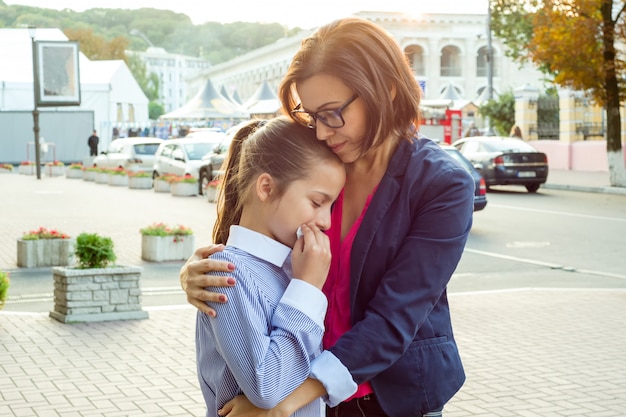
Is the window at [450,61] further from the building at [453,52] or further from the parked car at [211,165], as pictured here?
the parked car at [211,165]

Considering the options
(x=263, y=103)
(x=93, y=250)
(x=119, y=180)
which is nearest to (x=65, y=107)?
(x=263, y=103)

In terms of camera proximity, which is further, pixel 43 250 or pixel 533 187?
pixel 533 187

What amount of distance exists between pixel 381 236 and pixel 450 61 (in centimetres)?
9562

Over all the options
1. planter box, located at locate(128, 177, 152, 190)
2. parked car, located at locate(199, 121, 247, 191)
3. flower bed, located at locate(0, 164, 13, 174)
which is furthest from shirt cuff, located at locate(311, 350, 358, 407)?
flower bed, located at locate(0, 164, 13, 174)

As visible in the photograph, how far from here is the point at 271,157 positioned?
7.47 ft

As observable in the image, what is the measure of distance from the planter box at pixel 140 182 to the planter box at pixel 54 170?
29.8ft

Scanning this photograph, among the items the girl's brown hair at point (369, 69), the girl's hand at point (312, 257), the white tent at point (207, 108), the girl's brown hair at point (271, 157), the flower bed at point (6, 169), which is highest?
the white tent at point (207, 108)

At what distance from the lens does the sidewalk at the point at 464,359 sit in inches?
232

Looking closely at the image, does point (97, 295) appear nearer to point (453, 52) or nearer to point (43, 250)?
point (43, 250)

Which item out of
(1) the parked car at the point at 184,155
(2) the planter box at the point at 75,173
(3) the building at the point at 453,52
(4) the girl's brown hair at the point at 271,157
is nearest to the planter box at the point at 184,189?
(1) the parked car at the point at 184,155

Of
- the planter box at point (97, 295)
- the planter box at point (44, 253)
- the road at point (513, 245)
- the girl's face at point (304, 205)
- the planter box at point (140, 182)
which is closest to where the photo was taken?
the girl's face at point (304, 205)

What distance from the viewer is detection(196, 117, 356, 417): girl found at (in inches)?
83.6

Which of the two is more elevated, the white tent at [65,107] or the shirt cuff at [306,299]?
the white tent at [65,107]

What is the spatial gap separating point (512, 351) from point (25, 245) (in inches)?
274
